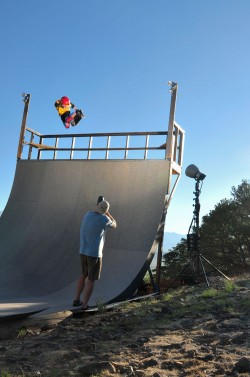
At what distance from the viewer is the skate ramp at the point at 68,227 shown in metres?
6.91

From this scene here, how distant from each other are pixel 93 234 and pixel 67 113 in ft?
18.0

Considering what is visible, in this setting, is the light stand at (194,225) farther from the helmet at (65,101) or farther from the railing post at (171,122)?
the helmet at (65,101)

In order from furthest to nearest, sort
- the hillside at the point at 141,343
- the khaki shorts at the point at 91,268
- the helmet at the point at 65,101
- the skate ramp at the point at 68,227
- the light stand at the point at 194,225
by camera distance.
→ the helmet at the point at 65,101, the light stand at the point at 194,225, the skate ramp at the point at 68,227, the khaki shorts at the point at 91,268, the hillside at the point at 141,343

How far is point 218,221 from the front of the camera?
75.2ft

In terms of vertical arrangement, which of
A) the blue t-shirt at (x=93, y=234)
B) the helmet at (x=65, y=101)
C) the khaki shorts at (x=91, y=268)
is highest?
the helmet at (x=65, y=101)

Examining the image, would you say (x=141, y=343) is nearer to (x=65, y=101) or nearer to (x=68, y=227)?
(x=68, y=227)

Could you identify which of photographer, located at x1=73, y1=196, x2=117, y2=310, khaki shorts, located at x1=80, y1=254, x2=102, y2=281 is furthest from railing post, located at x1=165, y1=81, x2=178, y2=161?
khaki shorts, located at x1=80, y1=254, x2=102, y2=281

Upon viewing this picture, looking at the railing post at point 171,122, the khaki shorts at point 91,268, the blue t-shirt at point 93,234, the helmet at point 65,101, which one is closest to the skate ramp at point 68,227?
the railing post at point 171,122

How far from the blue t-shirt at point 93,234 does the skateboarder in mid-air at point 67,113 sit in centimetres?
525

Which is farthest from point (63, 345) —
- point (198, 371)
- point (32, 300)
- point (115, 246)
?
point (115, 246)

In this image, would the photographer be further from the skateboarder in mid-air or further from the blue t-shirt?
the skateboarder in mid-air

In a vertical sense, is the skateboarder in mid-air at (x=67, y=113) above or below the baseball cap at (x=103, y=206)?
above

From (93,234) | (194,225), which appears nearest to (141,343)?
(93,234)

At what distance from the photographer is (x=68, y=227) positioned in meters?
8.48
